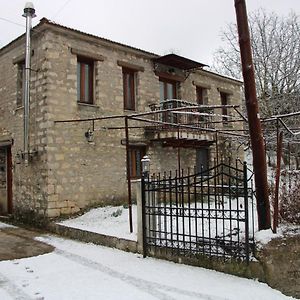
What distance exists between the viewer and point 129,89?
42.5 feet

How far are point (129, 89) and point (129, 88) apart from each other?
0.12 feet

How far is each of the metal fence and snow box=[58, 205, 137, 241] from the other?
81cm

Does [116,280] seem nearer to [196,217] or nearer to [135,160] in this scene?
[196,217]

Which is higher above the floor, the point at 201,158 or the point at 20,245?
the point at 201,158

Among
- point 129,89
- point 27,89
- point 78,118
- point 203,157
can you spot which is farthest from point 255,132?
point 203,157

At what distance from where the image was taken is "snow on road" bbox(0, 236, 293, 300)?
15.8ft

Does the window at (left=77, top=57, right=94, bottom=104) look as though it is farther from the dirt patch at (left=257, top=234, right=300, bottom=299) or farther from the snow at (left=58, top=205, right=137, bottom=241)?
the dirt patch at (left=257, top=234, right=300, bottom=299)

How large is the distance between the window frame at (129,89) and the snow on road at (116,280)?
6757 millimetres

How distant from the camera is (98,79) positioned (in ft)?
38.2

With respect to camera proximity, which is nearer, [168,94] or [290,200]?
[290,200]

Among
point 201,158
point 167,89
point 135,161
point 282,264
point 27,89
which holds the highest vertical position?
point 167,89

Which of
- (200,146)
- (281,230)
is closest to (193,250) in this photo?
(281,230)

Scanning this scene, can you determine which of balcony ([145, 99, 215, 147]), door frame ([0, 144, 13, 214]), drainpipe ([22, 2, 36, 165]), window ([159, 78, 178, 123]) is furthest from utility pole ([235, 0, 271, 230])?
door frame ([0, 144, 13, 214])

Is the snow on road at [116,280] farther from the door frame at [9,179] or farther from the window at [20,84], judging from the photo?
the window at [20,84]
